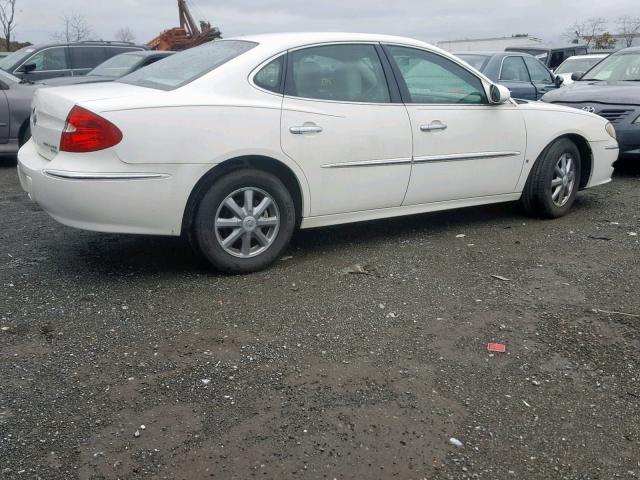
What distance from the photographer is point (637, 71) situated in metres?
9.55

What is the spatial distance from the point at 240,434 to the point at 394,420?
656 millimetres

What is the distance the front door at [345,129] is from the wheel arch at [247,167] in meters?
0.09

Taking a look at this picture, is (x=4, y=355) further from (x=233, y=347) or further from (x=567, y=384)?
(x=567, y=384)

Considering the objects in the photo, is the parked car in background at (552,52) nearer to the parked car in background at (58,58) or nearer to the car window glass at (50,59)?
the parked car in background at (58,58)

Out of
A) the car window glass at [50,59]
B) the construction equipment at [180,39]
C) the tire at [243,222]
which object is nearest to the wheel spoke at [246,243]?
the tire at [243,222]

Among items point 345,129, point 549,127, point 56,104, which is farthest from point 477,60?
point 56,104

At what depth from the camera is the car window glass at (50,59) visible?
12938 mm

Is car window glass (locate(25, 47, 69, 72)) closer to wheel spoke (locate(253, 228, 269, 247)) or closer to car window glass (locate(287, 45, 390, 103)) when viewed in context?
car window glass (locate(287, 45, 390, 103))

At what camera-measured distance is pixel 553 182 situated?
20.2 feet

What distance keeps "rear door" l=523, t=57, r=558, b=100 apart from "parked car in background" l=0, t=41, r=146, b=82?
8061 millimetres

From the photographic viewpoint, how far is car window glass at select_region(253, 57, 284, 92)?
470cm

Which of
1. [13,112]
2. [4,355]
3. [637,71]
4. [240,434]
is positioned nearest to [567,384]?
[240,434]

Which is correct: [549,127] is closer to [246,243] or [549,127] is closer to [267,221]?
[267,221]

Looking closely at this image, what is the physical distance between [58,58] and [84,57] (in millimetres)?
550
